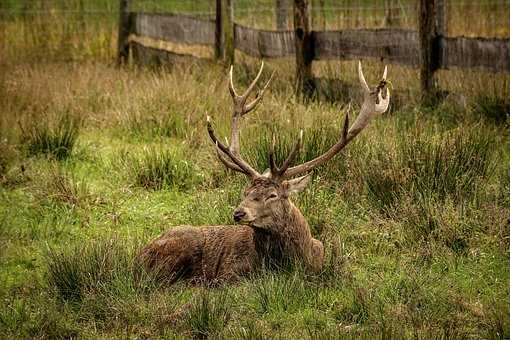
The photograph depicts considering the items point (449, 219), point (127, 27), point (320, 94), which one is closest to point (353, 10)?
point (320, 94)

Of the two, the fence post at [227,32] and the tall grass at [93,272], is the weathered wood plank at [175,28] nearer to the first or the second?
the fence post at [227,32]

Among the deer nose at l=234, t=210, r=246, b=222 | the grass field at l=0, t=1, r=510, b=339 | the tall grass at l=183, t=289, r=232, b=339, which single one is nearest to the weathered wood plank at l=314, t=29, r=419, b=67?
the grass field at l=0, t=1, r=510, b=339

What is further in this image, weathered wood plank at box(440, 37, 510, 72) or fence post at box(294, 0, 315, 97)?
fence post at box(294, 0, 315, 97)

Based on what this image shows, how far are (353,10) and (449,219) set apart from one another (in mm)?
6501

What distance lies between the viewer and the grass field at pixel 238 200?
5.45 m

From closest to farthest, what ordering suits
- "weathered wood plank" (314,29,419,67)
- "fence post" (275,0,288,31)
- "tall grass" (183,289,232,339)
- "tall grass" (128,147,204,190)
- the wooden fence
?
"tall grass" (183,289,232,339), "tall grass" (128,147,204,190), the wooden fence, "weathered wood plank" (314,29,419,67), "fence post" (275,0,288,31)

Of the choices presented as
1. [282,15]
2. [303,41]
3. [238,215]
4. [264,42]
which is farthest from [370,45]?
[238,215]

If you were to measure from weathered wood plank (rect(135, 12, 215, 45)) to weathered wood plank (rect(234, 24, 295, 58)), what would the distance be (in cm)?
64

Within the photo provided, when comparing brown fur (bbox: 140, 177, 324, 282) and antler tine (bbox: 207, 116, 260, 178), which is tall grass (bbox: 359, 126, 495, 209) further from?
antler tine (bbox: 207, 116, 260, 178)

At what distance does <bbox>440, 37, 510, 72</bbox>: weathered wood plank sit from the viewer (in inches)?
373

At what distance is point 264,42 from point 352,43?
5.44 feet

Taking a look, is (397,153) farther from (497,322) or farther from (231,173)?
(497,322)

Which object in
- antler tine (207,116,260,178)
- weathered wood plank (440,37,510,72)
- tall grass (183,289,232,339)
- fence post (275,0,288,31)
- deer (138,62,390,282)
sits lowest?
tall grass (183,289,232,339)

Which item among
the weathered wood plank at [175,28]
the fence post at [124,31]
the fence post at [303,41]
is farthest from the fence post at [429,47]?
the fence post at [124,31]
